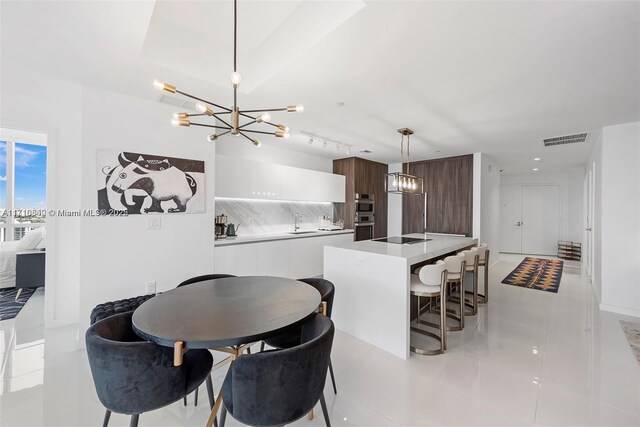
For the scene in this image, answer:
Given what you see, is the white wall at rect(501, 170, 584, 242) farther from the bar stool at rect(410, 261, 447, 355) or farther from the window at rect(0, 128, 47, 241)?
the window at rect(0, 128, 47, 241)

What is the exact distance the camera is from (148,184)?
2.99 m

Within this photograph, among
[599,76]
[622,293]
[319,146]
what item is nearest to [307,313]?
[599,76]

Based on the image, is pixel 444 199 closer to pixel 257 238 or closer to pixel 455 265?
pixel 455 265

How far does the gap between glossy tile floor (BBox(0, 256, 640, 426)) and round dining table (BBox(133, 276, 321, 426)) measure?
791mm

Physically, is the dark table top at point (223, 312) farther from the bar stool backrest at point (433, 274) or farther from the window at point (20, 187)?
the window at point (20, 187)

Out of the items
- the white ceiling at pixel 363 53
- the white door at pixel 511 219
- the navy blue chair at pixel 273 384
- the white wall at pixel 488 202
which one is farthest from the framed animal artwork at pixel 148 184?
the white door at pixel 511 219

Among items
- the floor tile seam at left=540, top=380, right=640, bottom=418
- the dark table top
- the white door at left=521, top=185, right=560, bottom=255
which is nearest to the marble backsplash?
the dark table top

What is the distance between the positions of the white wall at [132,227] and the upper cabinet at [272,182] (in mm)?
606

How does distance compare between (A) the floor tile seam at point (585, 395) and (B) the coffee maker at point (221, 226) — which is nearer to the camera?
(A) the floor tile seam at point (585, 395)

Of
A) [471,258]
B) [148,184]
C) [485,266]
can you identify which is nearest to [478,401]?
[471,258]

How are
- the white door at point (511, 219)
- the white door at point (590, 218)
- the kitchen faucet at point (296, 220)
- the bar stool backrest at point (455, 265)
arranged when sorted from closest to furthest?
1. the bar stool backrest at point (455, 265)
2. the white door at point (590, 218)
3. the kitchen faucet at point (296, 220)
4. the white door at point (511, 219)

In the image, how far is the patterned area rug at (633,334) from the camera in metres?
2.69

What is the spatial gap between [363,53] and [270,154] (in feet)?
10.8

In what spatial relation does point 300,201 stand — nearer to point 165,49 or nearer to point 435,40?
point 165,49
